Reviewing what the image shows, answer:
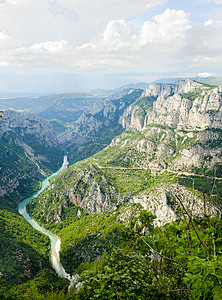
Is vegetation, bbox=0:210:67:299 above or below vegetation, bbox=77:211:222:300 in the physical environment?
below

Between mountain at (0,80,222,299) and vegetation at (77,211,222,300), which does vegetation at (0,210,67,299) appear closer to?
mountain at (0,80,222,299)

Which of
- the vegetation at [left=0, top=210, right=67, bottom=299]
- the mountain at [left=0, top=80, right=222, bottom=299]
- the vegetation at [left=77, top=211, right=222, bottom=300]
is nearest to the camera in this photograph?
the vegetation at [left=77, top=211, right=222, bottom=300]

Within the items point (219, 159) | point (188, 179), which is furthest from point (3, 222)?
point (219, 159)

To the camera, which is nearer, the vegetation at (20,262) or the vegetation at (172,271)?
the vegetation at (172,271)

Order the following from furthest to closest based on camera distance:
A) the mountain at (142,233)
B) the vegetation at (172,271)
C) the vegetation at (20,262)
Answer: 1. the vegetation at (20,262)
2. the mountain at (142,233)
3. the vegetation at (172,271)

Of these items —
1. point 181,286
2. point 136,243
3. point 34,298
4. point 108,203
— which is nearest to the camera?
point 181,286

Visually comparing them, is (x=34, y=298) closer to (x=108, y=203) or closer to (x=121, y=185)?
(x=108, y=203)

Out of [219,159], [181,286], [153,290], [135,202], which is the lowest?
[135,202]

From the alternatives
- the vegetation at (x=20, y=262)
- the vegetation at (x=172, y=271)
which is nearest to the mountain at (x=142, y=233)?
the vegetation at (x=172, y=271)

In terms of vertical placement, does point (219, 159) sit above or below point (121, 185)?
above

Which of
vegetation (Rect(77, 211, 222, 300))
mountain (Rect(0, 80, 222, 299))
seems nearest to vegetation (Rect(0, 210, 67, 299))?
mountain (Rect(0, 80, 222, 299))

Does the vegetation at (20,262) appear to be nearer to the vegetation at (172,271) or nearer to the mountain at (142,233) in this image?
the mountain at (142,233)
